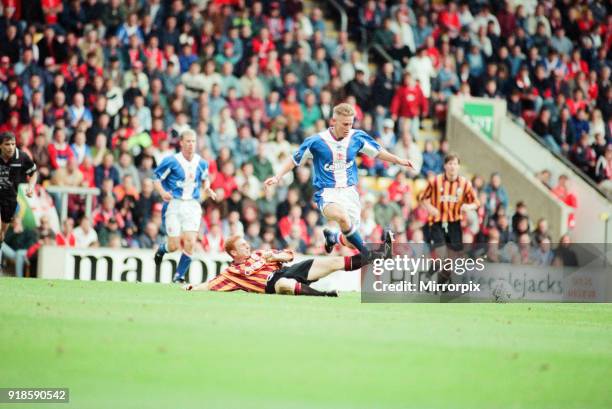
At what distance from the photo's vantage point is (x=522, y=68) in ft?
84.5

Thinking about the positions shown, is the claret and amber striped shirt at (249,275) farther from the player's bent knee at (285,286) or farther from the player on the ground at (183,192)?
the player on the ground at (183,192)

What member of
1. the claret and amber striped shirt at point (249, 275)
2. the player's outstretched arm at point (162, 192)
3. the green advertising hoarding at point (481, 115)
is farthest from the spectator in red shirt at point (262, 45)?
the claret and amber striped shirt at point (249, 275)

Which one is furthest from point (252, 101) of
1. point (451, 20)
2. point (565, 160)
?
point (565, 160)

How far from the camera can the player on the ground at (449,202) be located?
1569 cm

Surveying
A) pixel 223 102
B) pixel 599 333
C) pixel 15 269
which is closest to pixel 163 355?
pixel 599 333

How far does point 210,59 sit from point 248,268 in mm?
8513

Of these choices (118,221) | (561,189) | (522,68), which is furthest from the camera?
(522,68)

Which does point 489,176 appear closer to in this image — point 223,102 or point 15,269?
point 223,102

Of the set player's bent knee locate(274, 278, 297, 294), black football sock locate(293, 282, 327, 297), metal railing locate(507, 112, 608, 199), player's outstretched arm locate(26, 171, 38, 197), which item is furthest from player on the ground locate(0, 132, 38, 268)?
metal railing locate(507, 112, 608, 199)

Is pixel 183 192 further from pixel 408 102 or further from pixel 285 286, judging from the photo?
pixel 408 102

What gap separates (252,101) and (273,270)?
26.9 feet

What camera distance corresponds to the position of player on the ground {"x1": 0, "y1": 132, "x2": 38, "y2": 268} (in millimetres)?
15398

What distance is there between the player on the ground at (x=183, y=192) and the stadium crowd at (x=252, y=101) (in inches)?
41.6

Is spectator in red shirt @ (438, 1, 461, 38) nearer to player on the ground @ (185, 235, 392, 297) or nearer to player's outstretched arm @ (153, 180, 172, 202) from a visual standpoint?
player's outstretched arm @ (153, 180, 172, 202)
